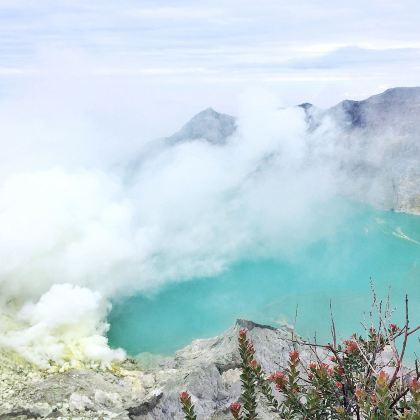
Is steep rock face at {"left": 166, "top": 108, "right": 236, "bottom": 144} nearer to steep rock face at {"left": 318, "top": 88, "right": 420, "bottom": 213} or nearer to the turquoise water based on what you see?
steep rock face at {"left": 318, "top": 88, "right": 420, "bottom": 213}

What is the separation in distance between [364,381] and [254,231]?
57.8 meters

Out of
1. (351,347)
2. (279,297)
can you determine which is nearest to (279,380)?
(351,347)

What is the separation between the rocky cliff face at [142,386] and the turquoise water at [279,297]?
4437 millimetres

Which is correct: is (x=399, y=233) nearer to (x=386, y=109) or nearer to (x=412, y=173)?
(x=412, y=173)

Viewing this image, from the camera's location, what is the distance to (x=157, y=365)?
3061 centimetres

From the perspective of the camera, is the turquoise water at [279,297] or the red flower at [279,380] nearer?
the red flower at [279,380]

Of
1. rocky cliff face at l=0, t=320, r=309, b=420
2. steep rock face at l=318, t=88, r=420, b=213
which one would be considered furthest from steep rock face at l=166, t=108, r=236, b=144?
rocky cliff face at l=0, t=320, r=309, b=420

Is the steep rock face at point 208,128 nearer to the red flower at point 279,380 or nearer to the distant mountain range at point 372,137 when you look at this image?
the distant mountain range at point 372,137

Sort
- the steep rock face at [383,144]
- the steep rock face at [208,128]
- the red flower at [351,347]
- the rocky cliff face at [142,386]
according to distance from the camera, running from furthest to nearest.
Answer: the steep rock face at [208,128] → the steep rock face at [383,144] → the rocky cliff face at [142,386] → the red flower at [351,347]

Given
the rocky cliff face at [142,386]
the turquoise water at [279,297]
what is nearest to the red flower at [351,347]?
the rocky cliff face at [142,386]

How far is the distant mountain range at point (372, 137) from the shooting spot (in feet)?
297

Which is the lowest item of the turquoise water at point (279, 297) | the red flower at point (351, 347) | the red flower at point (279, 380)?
Result: the red flower at point (279, 380)

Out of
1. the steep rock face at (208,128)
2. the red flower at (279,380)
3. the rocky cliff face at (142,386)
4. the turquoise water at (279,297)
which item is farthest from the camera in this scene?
the steep rock face at (208,128)

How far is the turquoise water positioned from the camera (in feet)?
122
